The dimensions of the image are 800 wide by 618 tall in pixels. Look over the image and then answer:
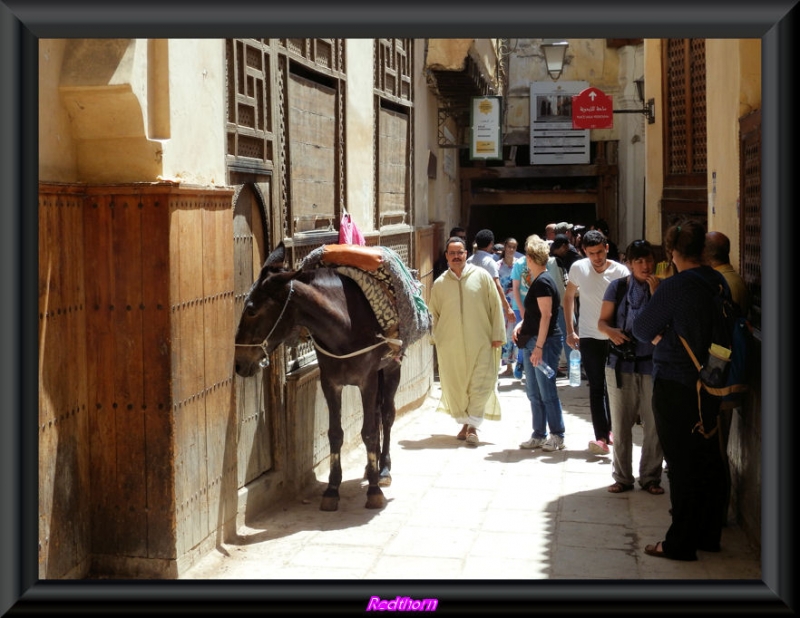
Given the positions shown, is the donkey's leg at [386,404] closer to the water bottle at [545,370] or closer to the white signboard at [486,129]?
the water bottle at [545,370]

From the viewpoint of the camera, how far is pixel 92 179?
5418 mm

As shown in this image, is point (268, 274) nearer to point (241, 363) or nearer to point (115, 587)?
point (241, 363)

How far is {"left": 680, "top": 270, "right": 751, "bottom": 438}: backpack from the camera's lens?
5855mm

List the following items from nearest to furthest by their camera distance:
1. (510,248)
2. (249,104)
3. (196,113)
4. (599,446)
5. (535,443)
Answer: (196,113) → (249,104) → (599,446) → (535,443) → (510,248)

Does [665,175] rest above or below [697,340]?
above

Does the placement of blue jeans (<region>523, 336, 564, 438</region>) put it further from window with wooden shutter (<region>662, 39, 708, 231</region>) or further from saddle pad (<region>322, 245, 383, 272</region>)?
window with wooden shutter (<region>662, 39, 708, 231</region>)

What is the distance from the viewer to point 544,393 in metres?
9.09

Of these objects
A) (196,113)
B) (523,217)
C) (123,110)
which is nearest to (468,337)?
(196,113)

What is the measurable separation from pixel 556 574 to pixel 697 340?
1.55 m

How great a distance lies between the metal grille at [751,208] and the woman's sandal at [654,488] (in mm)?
1669

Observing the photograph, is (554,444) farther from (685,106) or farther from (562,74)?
(562,74)

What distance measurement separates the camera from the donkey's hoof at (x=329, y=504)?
736 centimetres

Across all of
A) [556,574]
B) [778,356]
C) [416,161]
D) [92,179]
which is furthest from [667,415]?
[416,161]

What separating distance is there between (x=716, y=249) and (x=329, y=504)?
10.2 ft
